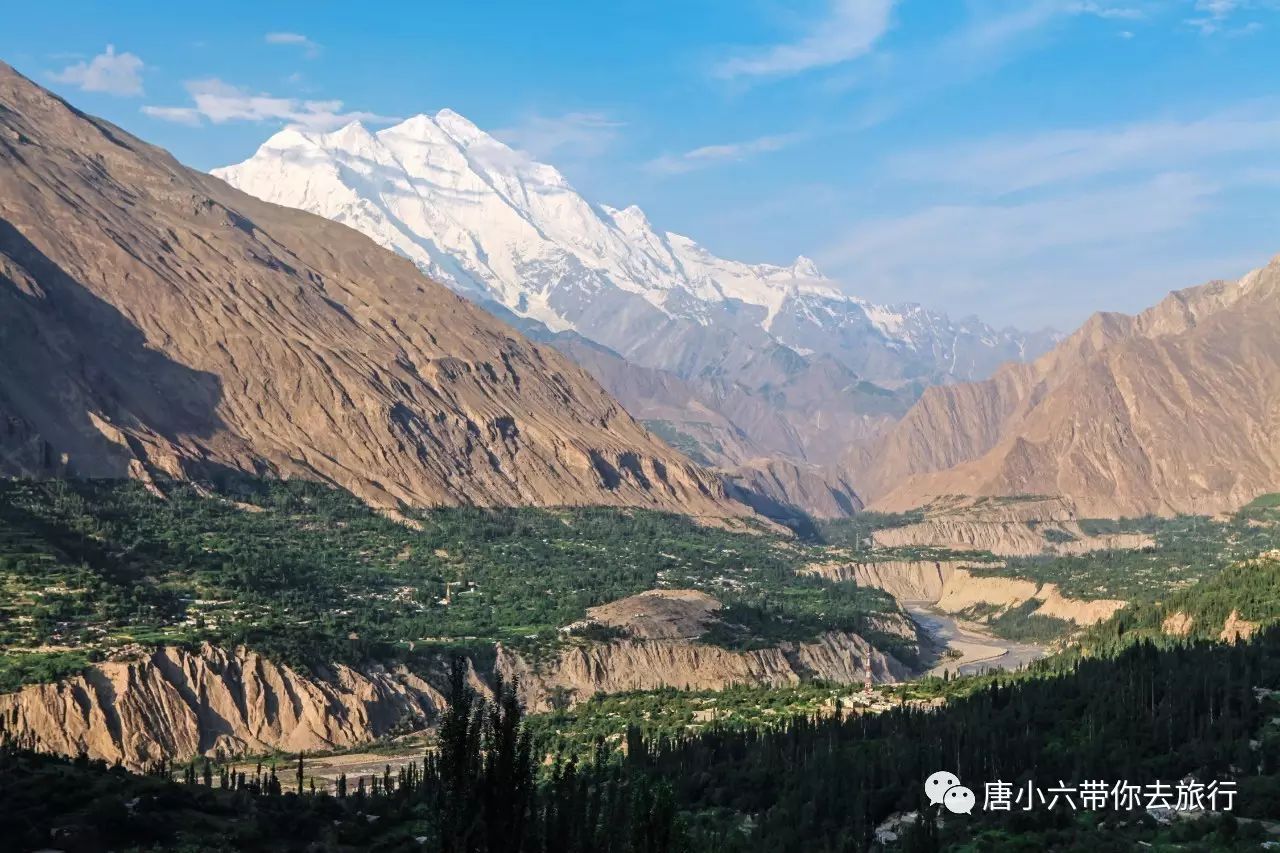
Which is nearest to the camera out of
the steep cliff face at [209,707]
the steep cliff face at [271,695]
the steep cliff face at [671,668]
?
the steep cliff face at [209,707]

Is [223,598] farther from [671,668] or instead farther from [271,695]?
[671,668]

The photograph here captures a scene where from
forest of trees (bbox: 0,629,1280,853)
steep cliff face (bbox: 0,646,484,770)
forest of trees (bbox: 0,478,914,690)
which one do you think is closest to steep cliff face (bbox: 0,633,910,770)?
steep cliff face (bbox: 0,646,484,770)

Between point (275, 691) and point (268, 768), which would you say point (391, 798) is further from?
point (275, 691)

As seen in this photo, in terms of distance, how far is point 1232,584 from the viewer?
14662 cm

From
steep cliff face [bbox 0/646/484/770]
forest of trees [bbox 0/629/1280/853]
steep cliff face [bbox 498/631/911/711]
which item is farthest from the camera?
steep cliff face [bbox 498/631/911/711]

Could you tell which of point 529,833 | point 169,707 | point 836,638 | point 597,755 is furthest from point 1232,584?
point 529,833

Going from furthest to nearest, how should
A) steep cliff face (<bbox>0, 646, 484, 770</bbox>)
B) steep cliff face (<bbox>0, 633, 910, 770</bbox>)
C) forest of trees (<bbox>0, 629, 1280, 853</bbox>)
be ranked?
steep cliff face (<bbox>0, 633, 910, 770</bbox>) < steep cliff face (<bbox>0, 646, 484, 770</bbox>) < forest of trees (<bbox>0, 629, 1280, 853</bbox>)

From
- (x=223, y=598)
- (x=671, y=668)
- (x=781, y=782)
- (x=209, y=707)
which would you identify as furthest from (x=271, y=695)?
(x=781, y=782)

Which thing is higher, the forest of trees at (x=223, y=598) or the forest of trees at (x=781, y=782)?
the forest of trees at (x=223, y=598)

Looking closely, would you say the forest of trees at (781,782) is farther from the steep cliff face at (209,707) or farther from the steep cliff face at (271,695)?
the steep cliff face at (271,695)

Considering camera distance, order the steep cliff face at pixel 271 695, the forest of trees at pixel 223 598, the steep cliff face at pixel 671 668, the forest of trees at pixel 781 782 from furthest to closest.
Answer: the steep cliff face at pixel 671 668 → the forest of trees at pixel 223 598 → the steep cliff face at pixel 271 695 → the forest of trees at pixel 781 782

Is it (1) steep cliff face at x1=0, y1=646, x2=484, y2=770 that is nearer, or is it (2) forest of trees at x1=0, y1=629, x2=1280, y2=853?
(2) forest of trees at x1=0, y1=629, x2=1280, y2=853

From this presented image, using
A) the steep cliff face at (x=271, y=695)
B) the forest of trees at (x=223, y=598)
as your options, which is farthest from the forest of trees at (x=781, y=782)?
the forest of trees at (x=223, y=598)

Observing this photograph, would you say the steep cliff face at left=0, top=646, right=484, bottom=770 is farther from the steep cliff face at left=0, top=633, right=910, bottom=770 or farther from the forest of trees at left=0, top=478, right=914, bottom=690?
the forest of trees at left=0, top=478, right=914, bottom=690
